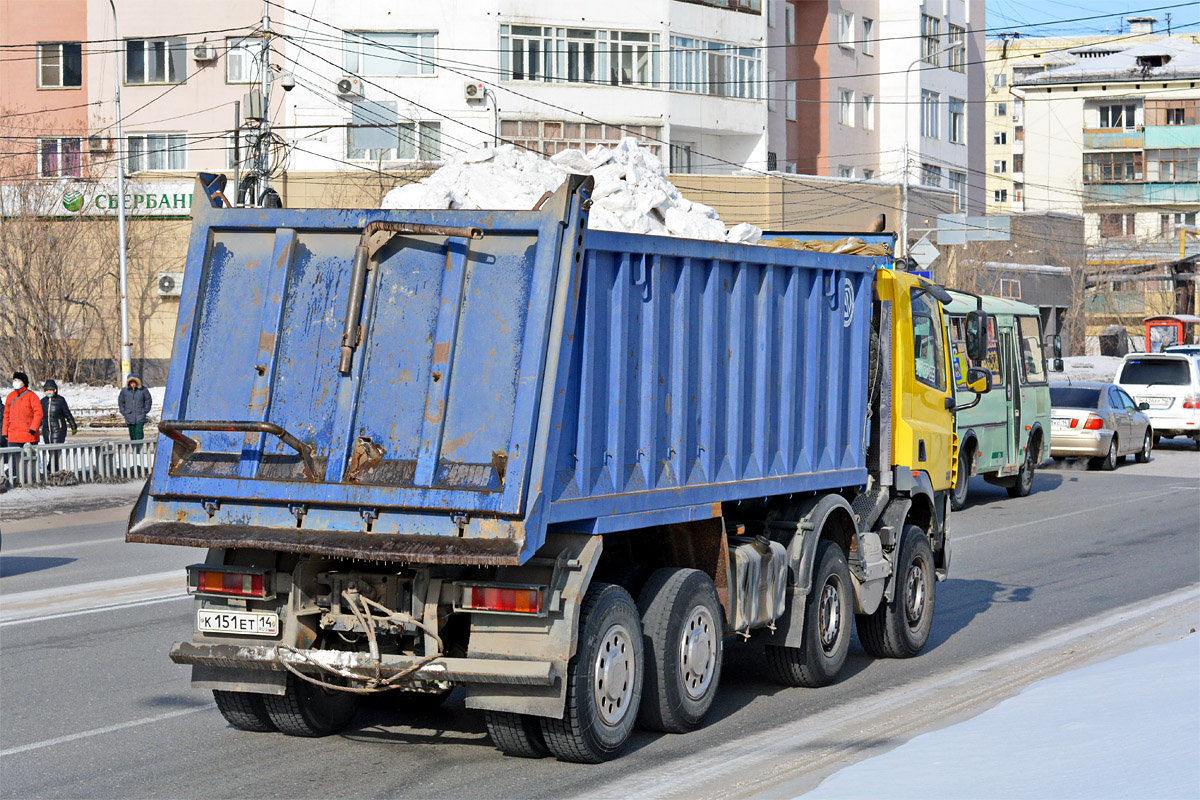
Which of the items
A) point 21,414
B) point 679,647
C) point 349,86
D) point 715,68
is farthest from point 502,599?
point 715,68

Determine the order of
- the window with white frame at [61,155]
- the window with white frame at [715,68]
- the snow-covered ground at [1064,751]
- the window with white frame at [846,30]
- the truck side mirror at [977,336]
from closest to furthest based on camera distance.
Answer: the snow-covered ground at [1064,751]
the truck side mirror at [977,336]
the window with white frame at [715,68]
the window with white frame at [61,155]
the window with white frame at [846,30]

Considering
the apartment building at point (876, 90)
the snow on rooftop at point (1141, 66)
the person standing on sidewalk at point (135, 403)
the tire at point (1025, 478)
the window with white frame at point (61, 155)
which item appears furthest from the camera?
the snow on rooftop at point (1141, 66)

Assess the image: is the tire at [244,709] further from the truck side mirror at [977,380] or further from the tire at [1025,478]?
the tire at [1025,478]

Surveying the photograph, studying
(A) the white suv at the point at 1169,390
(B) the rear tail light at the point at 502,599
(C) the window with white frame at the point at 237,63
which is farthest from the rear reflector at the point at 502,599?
(C) the window with white frame at the point at 237,63

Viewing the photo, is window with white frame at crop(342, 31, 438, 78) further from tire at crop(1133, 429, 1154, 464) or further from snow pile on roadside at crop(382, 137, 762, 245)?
snow pile on roadside at crop(382, 137, 762, 245)

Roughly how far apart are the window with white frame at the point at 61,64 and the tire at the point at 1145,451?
130 feet

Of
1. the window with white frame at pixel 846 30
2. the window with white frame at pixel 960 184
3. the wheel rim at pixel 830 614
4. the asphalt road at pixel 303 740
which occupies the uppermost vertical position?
the window with white frame at pixel 846 30

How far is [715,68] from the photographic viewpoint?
5156 centimetres

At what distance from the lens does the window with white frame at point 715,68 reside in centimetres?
5012

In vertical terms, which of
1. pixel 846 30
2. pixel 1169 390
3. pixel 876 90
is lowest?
pixel 1169 390

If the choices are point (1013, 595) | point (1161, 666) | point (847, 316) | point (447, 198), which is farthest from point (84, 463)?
point (1161, 666)

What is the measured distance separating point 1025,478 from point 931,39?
49.5 meters

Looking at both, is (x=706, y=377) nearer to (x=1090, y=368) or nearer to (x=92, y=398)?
(x=92, y=398)

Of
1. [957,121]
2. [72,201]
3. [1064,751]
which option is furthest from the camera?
[957,121]
